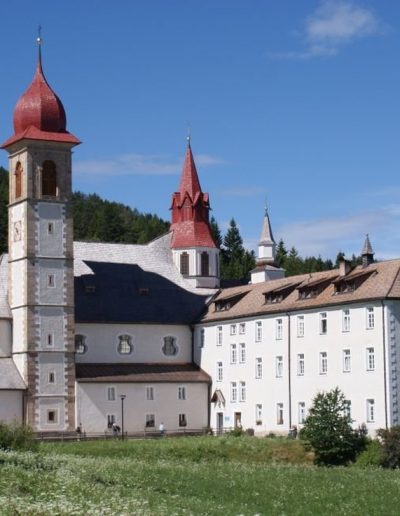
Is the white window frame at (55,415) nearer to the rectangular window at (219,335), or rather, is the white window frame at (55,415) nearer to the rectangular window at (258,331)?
the rectangular window at (219,335)

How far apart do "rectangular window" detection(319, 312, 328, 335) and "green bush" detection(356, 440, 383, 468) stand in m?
9.52

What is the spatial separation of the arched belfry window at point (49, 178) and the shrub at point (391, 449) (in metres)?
29.2

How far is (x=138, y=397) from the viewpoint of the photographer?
255ft

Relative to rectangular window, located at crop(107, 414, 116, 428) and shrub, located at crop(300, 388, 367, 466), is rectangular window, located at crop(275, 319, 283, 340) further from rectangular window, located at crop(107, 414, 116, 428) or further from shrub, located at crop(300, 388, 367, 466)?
→ rectangular window, located at crop(107, 414, 116, 428)

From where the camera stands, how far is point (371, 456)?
5969 centimetres

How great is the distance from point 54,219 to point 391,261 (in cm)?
2268

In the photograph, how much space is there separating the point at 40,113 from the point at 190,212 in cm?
1910

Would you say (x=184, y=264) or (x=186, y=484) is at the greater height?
(x=184, y=264)

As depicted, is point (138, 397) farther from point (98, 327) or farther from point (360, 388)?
point (360, 388)

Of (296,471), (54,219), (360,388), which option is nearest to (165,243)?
(54,219)

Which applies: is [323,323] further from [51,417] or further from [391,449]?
[51,417]

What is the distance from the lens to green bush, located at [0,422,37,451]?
5262 cm

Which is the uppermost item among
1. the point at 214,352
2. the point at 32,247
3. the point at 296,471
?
the point at 32,247

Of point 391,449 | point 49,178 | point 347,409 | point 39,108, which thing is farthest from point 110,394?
point 391,449
